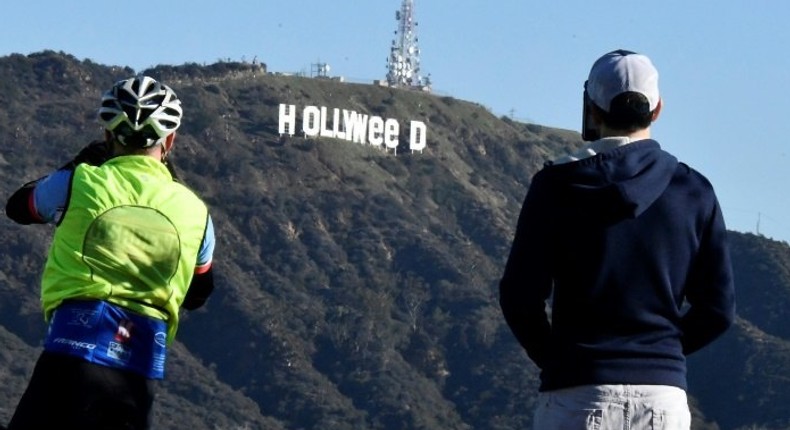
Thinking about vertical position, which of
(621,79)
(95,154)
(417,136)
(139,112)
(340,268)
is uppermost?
(417,136)

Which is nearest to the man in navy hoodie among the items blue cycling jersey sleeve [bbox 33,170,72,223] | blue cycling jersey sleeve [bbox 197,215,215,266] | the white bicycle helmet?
blue cycling jersey sleeve [bbox 197,215,215,266]

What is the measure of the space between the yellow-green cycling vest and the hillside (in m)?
54.1

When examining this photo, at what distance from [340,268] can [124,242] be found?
83645 millimetres

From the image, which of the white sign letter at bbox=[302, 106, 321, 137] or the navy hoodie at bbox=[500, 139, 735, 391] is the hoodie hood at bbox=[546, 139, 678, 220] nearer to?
the navy hoodie at bbox=[500, 139, 735, 391]

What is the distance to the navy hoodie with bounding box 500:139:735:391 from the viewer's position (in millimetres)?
5121

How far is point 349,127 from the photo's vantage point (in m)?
102

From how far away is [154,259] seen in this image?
18.2 feet

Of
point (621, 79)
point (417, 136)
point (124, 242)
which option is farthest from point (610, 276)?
point (417, 136)

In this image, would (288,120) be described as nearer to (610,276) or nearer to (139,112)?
(139,112)

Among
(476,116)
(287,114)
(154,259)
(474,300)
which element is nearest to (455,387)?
(474,300)

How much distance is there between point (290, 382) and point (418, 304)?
12629 mm

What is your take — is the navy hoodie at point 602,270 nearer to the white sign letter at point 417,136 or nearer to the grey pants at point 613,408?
the grey pants at point 613,408

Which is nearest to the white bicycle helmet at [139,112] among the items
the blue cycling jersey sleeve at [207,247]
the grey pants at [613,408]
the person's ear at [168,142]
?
the person's ear at [168,142]

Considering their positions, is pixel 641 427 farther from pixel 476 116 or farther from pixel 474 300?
pixel 476 116
